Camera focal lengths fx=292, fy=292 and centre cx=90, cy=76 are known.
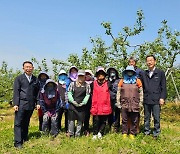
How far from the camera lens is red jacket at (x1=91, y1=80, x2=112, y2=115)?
8.56 m

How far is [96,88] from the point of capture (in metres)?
8.68

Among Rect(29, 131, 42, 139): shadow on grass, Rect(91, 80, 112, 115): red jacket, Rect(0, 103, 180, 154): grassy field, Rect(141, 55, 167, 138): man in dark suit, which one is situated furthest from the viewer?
Rect(29, 131, 42, 139): shadow on grass

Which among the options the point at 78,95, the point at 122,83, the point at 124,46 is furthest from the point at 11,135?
the point at 124,46

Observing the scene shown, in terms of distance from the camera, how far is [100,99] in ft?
28.1

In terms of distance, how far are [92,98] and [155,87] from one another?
6.13ft

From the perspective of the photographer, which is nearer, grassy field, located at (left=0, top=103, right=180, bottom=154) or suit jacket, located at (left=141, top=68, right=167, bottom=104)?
grassy field, located at (left=0, top=103, right=180, bottom=154)

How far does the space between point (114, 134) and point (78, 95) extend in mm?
1638

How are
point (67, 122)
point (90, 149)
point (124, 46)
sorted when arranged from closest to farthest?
1. point (90, 149)
2. point (67, 122)
3. point (124, 46)

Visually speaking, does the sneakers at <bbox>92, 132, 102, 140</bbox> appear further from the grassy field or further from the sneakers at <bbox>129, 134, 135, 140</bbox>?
the sneakers at <bbox>129, 134, 135, 140</bbox>

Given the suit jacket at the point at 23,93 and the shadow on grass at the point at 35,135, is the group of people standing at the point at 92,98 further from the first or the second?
the shadow on grass at the point at 35,135

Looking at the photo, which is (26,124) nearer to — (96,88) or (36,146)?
(36,146)

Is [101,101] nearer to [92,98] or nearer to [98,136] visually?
[92,98]

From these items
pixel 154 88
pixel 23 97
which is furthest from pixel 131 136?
pixel 23 97

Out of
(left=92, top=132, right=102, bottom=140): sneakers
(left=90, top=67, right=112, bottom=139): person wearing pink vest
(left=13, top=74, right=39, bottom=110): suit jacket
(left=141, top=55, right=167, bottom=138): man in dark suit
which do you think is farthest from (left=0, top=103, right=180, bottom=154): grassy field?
(left=13, top=74, right=39, bottom=110): suit jacket
